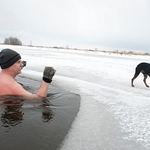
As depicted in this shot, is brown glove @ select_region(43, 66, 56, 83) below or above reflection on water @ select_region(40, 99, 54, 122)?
above

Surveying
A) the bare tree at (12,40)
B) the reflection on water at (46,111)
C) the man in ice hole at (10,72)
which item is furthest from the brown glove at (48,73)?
the bare tree at (12,40)

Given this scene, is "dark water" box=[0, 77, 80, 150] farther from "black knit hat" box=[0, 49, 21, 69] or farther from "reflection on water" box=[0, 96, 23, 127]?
"black knit hat" box=[0, 49, 21, 69]

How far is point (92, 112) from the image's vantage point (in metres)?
3.15

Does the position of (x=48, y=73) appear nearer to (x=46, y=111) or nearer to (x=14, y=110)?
(x=46, y=111)

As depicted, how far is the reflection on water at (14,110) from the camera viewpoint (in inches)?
96.1

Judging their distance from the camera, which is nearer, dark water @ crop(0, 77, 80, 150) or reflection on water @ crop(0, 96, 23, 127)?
dark water @ crop(0, 77, 80, 150)

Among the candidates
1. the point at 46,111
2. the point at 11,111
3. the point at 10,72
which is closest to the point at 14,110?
the point at 11,111

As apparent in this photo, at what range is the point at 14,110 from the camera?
9.31 feet

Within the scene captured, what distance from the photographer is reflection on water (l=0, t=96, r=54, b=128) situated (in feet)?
8.01

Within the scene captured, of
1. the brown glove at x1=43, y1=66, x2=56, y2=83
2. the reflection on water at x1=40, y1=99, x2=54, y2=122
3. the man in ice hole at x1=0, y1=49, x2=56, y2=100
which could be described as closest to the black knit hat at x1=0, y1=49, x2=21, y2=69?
the man in ice hole at x1=0, y1=49, x2=56, y2=100

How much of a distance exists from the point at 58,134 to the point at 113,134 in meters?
0.72

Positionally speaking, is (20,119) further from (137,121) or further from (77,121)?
(137,121)

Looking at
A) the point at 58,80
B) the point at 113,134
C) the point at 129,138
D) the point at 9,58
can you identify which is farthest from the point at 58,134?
the point at 58,80

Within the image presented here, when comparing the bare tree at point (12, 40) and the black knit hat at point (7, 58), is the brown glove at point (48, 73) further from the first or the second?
the bare tree at point (12, 40)
